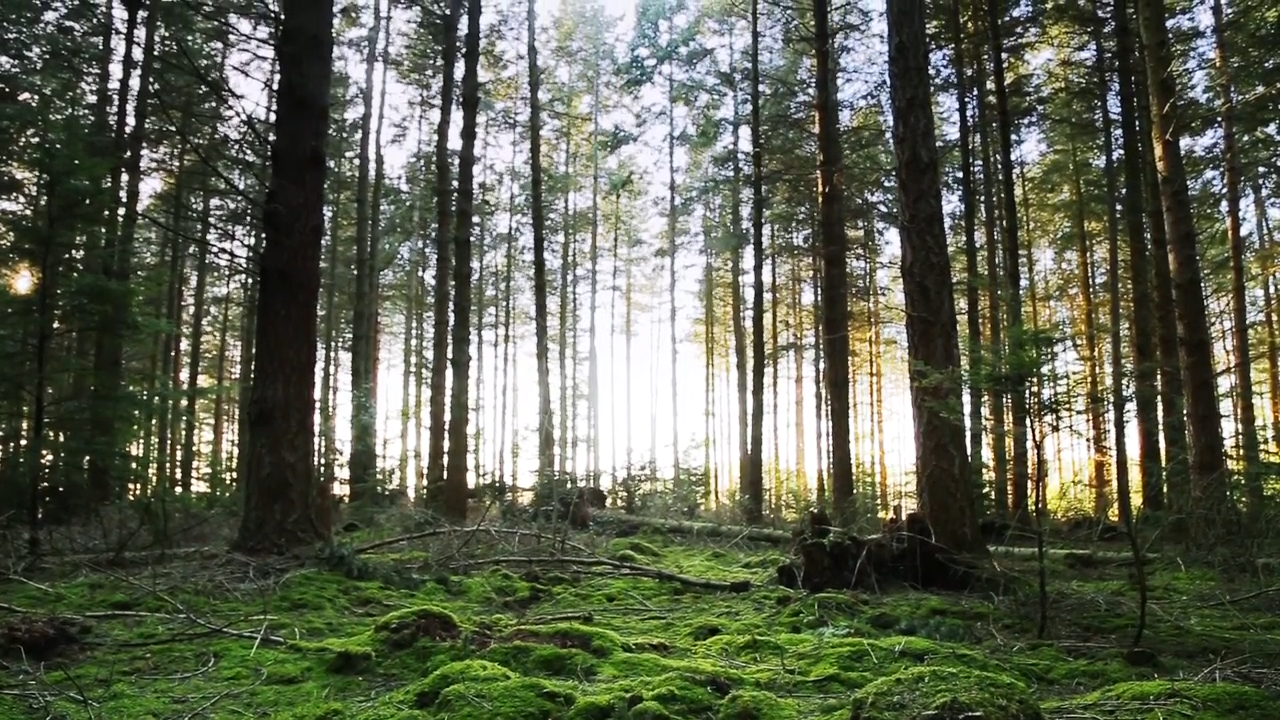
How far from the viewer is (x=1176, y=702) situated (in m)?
2.99

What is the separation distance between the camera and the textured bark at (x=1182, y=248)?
8.00 m

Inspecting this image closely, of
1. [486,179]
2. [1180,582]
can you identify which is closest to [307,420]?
[1180,582]

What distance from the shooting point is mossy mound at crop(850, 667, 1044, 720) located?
2.50m

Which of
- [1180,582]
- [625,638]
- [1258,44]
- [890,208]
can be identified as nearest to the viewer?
[625,638]

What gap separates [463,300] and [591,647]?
872cm

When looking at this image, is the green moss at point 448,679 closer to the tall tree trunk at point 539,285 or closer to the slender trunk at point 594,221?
the tall tree trunk at point 539,285

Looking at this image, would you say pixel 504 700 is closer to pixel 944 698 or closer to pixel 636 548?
pixel 944 698

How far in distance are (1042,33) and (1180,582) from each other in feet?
34.8

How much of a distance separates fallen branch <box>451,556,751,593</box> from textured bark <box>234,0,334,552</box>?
1.54 m

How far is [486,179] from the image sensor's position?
26.6 meters

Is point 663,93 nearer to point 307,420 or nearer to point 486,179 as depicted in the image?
point 486,179

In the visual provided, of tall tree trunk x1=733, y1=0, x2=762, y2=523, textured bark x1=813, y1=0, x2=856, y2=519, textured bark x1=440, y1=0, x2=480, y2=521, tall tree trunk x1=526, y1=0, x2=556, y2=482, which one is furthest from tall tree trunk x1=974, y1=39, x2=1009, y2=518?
textured bark x1=440, y1=0, x2=480, y2=521

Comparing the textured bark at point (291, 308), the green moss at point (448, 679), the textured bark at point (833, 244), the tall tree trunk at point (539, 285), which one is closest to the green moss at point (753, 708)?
the green moss at point (448, 679)

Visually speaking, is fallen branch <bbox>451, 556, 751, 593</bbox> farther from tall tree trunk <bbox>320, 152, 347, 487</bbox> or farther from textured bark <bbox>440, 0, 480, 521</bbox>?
tall tree trunk <bbox>320, 152, 347, 487</bbox>
